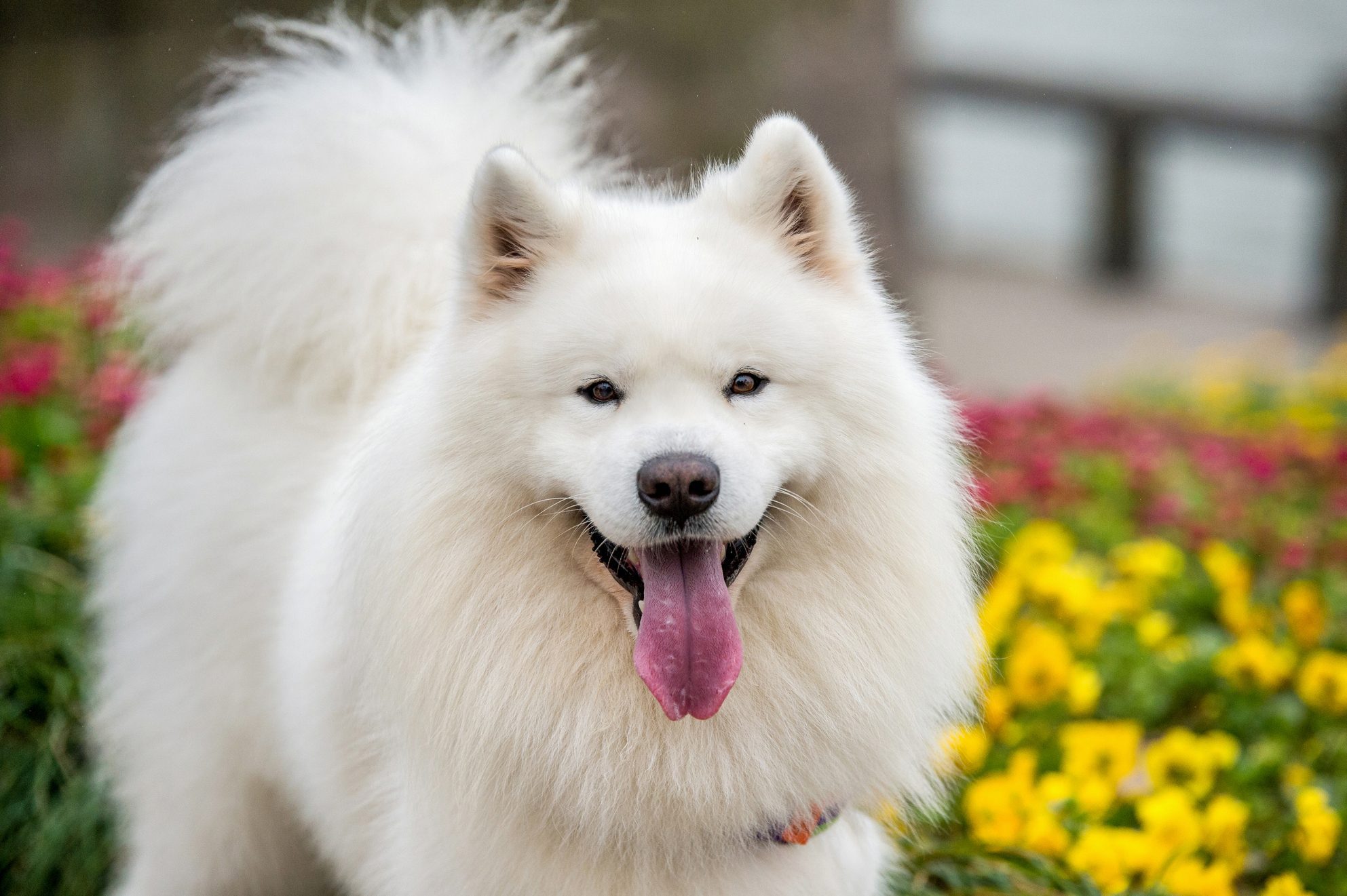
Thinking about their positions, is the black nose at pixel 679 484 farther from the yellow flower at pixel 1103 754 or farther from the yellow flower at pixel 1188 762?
the yellow flower at pixel 1188 762

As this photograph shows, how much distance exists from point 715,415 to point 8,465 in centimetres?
338

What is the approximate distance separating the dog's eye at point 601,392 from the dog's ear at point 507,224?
10.9 inches

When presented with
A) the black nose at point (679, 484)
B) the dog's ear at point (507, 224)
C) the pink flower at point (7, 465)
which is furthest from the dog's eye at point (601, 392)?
the pink flower at point (7, 465)

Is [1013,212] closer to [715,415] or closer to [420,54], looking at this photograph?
[420,54]

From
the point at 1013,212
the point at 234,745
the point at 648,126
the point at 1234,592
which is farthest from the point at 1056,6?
the point at 234,745

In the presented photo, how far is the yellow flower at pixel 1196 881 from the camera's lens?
295 cm

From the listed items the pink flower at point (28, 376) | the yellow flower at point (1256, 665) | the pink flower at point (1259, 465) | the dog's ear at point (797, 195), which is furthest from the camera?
the pink flower at point (1259, 465)

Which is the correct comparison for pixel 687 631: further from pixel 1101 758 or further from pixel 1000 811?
pixel 1101 758

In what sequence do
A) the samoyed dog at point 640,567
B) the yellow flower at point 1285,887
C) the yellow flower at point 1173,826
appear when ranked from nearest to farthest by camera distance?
the samoyed dog at point 640,567, the yellow flower at point 1285,887, the yellow flower at point 1173,826

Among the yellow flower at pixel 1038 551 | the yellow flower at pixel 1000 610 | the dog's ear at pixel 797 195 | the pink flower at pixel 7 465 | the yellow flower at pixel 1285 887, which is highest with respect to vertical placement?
the dog's ear at pixel 797 195

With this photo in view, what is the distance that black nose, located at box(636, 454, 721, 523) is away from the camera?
1.98 m

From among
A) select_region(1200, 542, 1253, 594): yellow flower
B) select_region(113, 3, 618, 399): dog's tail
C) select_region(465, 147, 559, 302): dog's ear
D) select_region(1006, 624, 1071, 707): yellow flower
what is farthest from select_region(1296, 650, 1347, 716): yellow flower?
select_region(465, 147, 559, 302): dog's ear

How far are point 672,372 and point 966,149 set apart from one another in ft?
53.1

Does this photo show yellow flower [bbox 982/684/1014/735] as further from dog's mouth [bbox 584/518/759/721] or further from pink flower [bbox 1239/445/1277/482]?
pink flower [bbox 1239/445/1277/482]
